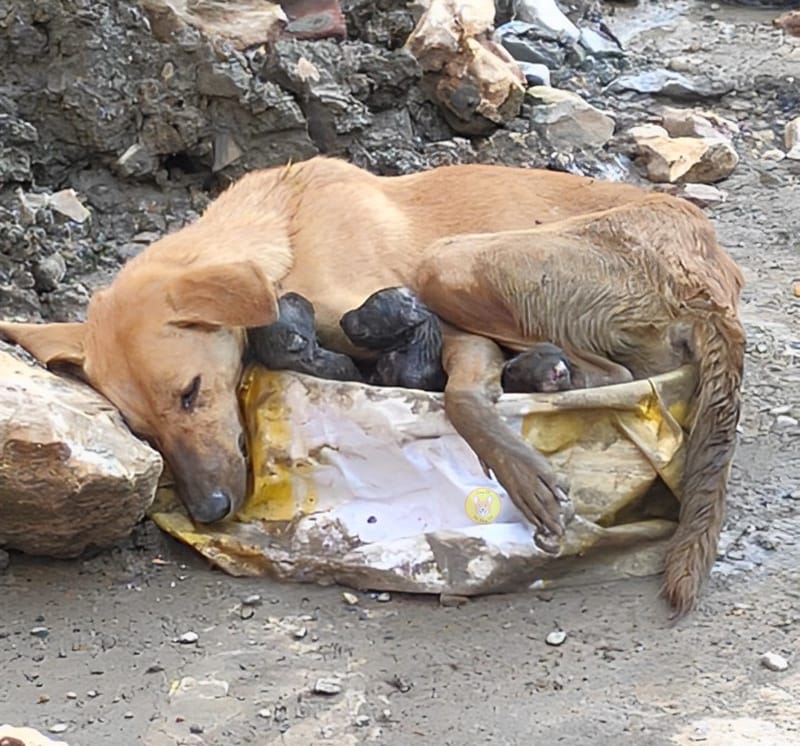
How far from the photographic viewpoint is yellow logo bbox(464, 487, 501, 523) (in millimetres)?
4180

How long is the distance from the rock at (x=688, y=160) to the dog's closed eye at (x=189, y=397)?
13.3 ft

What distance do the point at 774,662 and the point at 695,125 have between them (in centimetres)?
501

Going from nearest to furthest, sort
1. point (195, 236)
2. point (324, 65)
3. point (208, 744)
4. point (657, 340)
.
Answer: point (208, 744)
point (657, 340)
point (195, 236)
point (324, 65)

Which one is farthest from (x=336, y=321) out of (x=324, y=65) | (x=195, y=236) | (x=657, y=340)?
(x=324, y=65)

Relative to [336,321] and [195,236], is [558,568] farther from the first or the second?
[195,236]

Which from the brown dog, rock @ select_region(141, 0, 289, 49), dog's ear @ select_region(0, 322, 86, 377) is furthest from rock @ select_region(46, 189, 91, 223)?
dog's ear @ select_region(0, 322, 86, 377)

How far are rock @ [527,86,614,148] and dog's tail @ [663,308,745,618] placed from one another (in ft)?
11.9

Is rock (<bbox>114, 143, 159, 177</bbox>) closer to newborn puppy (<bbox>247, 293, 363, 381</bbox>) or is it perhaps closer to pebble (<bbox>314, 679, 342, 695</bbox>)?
newborn puppy (<bbox>247, 293, 363, 381</bbox>)

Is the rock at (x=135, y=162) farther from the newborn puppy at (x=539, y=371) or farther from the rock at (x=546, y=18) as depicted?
the rock at (x=546, y=18)

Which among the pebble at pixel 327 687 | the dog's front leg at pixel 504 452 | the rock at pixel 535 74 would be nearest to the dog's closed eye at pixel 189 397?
the dog's front leg at pixel 504 452

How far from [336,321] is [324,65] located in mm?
2833

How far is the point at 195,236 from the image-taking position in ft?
15.9

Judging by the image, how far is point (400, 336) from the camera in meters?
4.48

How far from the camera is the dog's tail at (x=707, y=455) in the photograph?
4000 mm
